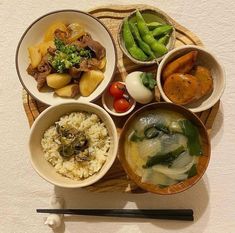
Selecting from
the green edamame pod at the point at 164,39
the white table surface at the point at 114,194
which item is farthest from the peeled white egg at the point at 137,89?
the white table surface at the point at 114,194

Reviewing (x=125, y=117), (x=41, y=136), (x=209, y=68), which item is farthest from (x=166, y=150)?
(x=41, y=136)

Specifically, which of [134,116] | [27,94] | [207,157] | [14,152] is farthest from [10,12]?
[207,157]

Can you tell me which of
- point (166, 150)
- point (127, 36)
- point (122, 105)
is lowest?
point (166, 150)

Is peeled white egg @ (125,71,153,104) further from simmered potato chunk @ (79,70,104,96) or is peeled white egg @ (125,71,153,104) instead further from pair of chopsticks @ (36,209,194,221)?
pair of chopsticks @ (36,209,194,221)

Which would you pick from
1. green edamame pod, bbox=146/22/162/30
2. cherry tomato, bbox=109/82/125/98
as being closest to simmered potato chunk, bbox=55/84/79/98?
cherry tomato, bbox=109/82/125/98

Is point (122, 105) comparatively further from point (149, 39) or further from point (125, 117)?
point (149, 39)
